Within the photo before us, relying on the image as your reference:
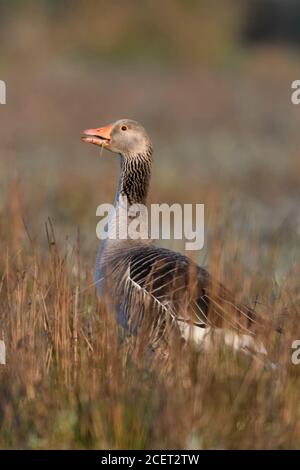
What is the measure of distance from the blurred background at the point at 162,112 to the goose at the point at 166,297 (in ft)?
0.99

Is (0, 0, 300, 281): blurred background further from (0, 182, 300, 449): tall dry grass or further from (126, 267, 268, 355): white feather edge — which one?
(0, 182, 300, 449): tall dry grass

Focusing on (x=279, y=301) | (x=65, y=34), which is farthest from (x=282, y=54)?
(x=279, y=301)

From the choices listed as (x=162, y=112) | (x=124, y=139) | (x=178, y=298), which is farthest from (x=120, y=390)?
(x=162, y=112)

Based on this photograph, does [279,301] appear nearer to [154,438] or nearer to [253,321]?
[253,321]

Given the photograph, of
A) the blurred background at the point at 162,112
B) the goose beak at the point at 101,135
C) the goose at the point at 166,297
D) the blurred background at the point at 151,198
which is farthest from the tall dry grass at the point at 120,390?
the goose beak at the point at 101,135

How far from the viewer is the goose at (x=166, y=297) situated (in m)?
5.12

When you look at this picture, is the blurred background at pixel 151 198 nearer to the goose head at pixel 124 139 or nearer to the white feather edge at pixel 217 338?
the white feather edge at pixel 217 338

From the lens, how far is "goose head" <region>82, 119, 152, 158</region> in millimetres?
6598

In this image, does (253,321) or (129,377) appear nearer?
(129,377)

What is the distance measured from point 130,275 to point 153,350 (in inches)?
22.7

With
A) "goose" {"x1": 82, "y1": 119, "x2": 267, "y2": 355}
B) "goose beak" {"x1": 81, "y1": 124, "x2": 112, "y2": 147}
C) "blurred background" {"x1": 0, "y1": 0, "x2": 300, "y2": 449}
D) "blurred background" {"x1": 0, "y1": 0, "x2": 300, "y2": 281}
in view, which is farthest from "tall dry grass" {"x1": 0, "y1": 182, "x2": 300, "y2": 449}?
"goose beak" {"x1": 81, "y1": 124, "x2": 112, "y2": 147}

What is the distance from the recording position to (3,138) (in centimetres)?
1650

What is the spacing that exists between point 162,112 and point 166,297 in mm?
16191

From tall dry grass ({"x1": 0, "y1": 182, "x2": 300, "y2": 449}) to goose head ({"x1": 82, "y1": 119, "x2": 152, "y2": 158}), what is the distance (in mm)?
1464
